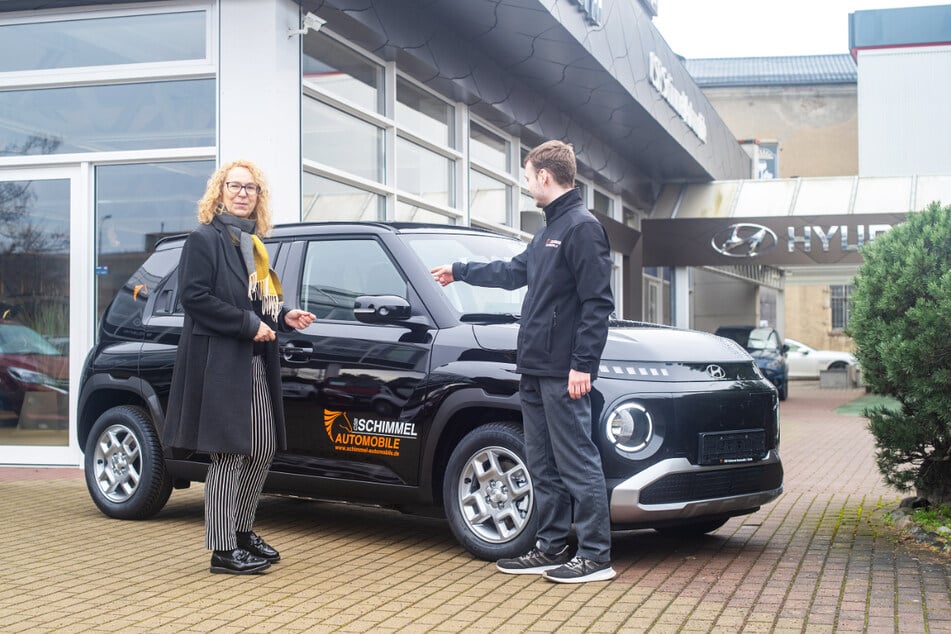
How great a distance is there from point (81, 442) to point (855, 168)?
153 feet

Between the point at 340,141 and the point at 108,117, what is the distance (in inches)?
83.7

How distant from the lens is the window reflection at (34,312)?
1065 centimetres

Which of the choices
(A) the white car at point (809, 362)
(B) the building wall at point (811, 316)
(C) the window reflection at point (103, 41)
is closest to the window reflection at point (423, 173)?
(C) the window reflection at point (103, 41)

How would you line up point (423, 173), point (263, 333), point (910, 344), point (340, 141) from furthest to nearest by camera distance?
point (423, 173) → point (340, 141) → point (910, 344) → point (263, 333)

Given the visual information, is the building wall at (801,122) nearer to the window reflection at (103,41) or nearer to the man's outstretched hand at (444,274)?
the window reflection at (103,41)

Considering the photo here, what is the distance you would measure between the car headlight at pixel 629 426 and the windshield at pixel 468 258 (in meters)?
1.07

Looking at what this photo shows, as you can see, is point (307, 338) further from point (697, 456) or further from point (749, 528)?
point (749, 528)

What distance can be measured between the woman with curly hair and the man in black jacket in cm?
125

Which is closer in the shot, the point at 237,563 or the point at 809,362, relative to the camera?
the point at 237,563

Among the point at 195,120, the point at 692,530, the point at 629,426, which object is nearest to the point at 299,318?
the point at 629,426

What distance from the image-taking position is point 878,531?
709 cm

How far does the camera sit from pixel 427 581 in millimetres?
5633

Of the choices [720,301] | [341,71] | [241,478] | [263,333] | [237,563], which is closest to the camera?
[263,333]

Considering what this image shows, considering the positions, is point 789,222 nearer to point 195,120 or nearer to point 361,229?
point 195,120
